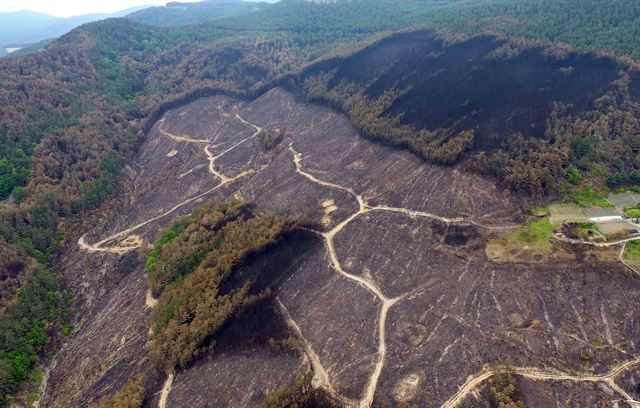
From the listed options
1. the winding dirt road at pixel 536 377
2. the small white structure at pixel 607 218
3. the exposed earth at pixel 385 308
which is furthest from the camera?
the small white structure at pixel 607 218

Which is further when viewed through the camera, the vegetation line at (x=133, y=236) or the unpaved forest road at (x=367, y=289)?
the vegetation line at (x=133, y=236)

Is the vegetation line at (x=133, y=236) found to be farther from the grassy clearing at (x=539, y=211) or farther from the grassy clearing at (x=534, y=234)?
the grassy clearing at (x=539, y=211)

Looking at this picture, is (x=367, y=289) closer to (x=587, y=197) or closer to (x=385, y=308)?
(x=385, y=308)

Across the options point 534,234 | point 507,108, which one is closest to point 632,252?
point 534,234

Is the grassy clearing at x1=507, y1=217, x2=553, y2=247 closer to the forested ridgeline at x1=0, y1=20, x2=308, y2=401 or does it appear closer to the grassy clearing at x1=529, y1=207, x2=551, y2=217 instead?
the grassy clearing at x1=529, y1=207, x2=551, y2=217

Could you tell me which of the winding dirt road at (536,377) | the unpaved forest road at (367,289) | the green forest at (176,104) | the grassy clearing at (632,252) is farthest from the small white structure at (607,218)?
the winding dirt road at (536,377)
